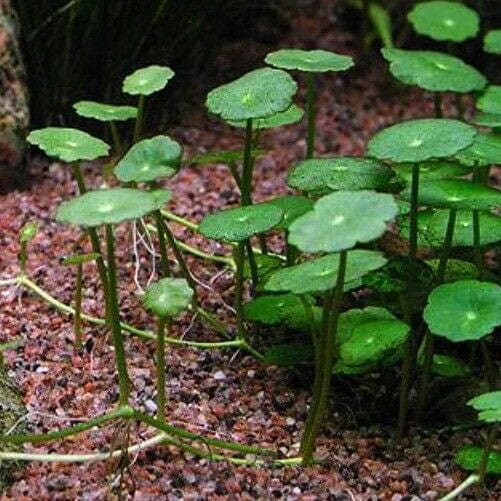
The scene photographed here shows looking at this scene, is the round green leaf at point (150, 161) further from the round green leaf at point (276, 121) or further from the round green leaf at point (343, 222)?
the round green leaf at point (343, 222)

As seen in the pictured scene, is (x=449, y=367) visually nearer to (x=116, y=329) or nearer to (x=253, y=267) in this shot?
(x=253, y=267)

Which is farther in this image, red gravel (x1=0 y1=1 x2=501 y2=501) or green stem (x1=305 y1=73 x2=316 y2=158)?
green stem (x1=305 y1=73 x2=316 y2=158)

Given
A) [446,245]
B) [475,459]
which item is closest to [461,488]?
[475,459]

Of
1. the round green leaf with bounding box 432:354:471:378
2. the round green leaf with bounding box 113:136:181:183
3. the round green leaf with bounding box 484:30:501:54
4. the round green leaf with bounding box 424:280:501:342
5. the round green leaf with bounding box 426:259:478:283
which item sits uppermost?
the round green leaf with bounding box 113:136:181:183

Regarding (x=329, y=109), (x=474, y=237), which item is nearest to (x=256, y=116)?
(x=474, y=237)

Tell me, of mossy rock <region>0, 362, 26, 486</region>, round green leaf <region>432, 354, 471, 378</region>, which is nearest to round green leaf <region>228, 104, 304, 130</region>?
round green leaf <region>432, 354, 471, 378</region>

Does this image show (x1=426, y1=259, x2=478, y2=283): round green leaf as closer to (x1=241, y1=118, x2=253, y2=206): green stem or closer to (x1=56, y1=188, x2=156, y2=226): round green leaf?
(x1=241, y1=118, x2=253, y2=206): green stem

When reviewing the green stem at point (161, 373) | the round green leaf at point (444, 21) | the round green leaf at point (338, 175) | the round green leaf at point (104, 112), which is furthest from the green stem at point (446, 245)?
the round green leaf at point (444, 21)
